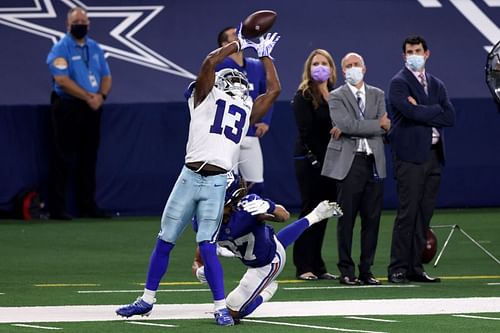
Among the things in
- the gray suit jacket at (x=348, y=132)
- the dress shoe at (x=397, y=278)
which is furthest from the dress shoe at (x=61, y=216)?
the dress shoe at (x=397, y=278)

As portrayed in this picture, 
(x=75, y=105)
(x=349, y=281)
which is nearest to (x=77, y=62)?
(x=75, y=105)

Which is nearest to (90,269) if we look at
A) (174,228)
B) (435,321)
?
(174,228)

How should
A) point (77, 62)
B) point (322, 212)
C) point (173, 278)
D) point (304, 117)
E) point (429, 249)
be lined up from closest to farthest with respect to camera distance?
point (322, 212) < point (173, 278) < point (304, 117) < point (429, 249) < point (77, 62)

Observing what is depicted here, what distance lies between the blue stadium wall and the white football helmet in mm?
9262

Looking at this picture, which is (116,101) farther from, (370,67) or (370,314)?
(370,314)

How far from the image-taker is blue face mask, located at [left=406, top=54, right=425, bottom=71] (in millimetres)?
13812

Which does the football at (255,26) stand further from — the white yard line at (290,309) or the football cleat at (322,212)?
the white yard line at (290,309)

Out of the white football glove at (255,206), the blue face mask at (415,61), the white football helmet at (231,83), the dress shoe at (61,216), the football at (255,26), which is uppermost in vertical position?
the football at (255,26)

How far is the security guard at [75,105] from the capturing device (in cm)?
1959

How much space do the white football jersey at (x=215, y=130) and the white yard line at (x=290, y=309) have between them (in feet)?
3.97

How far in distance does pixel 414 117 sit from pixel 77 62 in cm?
733

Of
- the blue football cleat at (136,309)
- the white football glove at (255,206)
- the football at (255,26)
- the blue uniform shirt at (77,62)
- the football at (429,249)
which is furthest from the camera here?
the blue uniform shirt at (77,62)

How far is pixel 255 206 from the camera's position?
424 inches

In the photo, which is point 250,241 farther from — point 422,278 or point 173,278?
point 422,278
